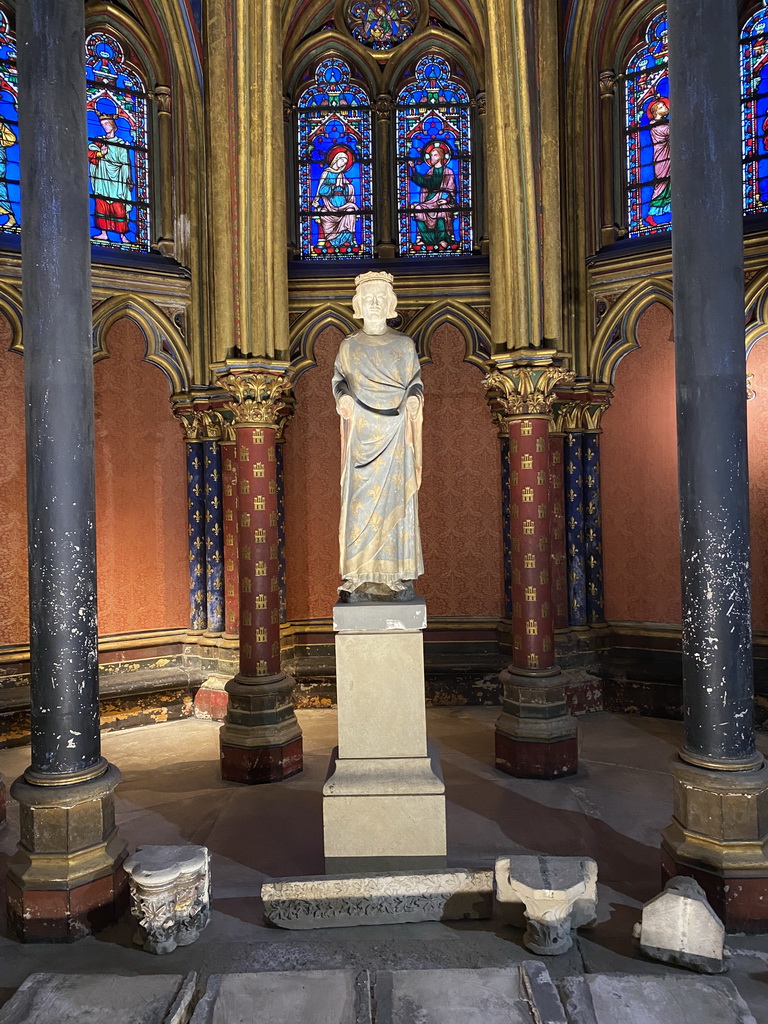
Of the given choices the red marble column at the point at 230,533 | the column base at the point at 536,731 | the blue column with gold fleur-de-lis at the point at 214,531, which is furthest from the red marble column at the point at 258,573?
the column base at the point at 536,731

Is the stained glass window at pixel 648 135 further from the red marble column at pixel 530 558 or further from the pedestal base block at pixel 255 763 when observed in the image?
the pedestal base block at pixel 255 763

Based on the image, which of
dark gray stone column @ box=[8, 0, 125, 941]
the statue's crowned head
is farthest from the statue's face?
dark gray stone column @ box=[8, 0, 125, 941]

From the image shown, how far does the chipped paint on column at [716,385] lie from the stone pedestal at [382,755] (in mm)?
1671

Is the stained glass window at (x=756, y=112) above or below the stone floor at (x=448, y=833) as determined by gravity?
above

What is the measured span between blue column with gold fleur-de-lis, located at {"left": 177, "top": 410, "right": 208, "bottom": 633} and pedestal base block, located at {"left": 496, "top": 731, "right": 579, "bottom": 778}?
4.36m

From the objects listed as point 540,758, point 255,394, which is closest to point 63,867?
point 540,758

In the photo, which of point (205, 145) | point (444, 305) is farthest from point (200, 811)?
point (205, 145)

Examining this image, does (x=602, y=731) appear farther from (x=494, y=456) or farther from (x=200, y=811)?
(x=200, y=811)

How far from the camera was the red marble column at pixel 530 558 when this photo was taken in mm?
8242

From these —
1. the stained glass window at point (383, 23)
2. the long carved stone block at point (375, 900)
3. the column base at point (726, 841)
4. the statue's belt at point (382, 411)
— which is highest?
the stained glass window at point (383, 23)

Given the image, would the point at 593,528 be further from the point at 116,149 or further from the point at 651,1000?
the point at 116,149

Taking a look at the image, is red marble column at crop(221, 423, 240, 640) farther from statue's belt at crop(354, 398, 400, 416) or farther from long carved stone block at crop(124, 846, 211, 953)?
long carved stone block at crop(124, 846, 211, 953)

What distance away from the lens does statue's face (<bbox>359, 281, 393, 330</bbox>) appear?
17.9ft

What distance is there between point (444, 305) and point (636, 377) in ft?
8.53
